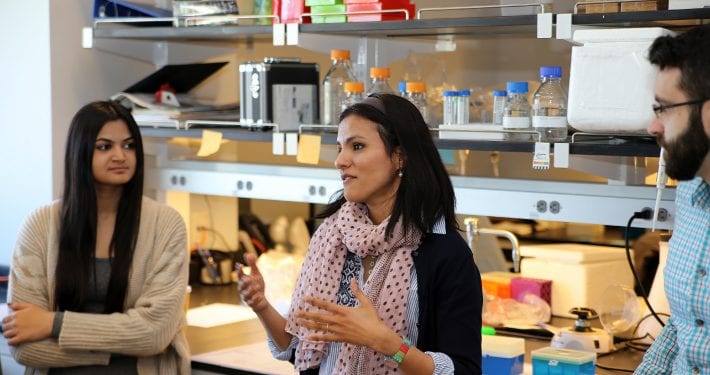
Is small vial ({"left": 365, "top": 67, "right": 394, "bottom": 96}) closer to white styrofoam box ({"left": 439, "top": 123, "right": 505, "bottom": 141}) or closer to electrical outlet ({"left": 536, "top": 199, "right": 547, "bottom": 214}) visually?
white styrofoam box ({"left": 439, "top": 123, "right": 505, "bottom": 141})

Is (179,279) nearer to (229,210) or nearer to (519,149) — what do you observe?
(519,149)

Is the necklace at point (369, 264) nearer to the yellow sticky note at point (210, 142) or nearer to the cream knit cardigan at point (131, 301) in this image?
the cream knit cardigan at point (131, 301)

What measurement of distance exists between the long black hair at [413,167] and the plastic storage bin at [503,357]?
2.05ft

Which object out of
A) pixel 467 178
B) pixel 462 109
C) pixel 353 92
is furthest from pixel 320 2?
Result: pixel 467 178

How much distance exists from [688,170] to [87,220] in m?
1.54

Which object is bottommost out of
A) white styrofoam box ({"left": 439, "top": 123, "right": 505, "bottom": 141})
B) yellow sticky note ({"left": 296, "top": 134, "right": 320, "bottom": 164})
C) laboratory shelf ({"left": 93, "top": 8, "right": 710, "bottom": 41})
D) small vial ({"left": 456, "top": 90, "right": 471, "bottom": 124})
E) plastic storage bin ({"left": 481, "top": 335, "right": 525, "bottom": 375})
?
plastic storage bin ({"left": 481, "top": 335, "right": 525, "bottom": 375})

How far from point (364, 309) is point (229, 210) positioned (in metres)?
2.03

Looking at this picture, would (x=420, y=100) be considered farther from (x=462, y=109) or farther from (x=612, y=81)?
(x=612, y=81)

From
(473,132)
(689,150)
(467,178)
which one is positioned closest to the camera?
(689,150)

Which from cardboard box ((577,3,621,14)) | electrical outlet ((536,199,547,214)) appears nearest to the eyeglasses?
cardboard box ((577,3,621,14))

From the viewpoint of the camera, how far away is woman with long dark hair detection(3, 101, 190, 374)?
2.55m

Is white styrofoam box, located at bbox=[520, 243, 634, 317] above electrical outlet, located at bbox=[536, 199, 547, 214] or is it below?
below

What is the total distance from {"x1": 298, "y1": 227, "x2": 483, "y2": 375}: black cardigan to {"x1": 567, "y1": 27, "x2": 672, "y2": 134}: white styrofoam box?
55cm

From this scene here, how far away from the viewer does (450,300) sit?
6.33 ft
